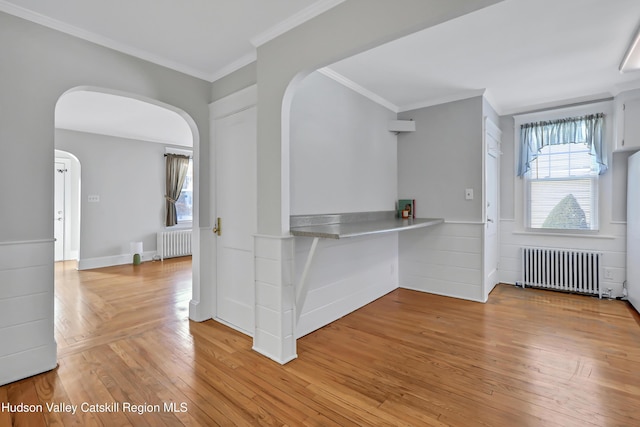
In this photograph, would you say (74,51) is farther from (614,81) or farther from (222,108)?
(614,81)

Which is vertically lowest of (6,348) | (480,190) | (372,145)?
(6,348)

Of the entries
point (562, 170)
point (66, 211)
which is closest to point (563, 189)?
point (562, 170)

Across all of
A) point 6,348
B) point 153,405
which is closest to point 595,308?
point 153,405

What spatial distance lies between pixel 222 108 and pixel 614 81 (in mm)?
4220

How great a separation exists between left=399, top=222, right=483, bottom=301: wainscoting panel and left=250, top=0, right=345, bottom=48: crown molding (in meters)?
2.88

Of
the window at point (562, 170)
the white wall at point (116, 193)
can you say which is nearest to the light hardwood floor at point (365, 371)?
the window at point (562, 170)

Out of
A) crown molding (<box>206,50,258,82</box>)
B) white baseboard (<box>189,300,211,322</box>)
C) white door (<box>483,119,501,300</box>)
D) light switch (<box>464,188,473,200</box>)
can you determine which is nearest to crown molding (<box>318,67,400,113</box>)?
crown molding (<box>206,50,258,82</box>)

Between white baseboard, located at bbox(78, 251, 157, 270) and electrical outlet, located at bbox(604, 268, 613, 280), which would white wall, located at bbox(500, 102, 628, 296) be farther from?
white baseboard, located at bbox(78, 251, 157, 270)

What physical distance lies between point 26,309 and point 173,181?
4.99 metres

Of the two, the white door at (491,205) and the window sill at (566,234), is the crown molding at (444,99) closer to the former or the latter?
Answer: the white door at (491,205)

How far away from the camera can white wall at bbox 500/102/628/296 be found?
367 centimetres

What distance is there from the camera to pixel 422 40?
8.06 ft

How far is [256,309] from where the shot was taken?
2.43 meters

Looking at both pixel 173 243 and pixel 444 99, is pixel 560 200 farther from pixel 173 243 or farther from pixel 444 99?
pixel 173 243
